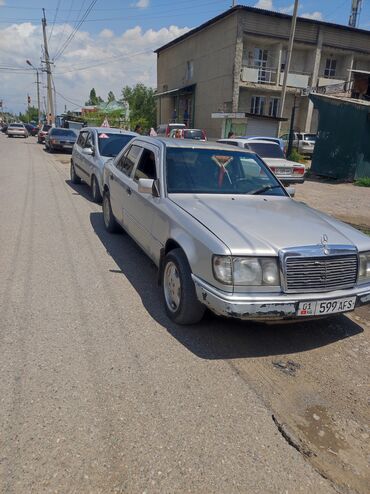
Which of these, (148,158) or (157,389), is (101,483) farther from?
(148,158)

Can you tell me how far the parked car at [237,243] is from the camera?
3.08m

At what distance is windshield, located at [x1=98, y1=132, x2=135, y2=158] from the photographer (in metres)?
9.29

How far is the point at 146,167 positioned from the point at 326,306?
9.38 feet

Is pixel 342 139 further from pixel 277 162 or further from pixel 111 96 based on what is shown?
pixel 111 96

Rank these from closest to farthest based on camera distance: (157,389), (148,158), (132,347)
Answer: (157,389)
(132,347)
(148,158)

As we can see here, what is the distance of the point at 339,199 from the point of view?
12.5m

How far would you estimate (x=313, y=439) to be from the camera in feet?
8.18

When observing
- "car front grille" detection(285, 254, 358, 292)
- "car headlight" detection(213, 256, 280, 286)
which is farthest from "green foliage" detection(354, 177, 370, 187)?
"car headlight" detection(213, 256, 280, 286)

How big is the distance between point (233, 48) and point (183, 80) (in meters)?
10.3

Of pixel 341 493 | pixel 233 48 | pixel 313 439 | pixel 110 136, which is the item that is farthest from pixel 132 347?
pixel 233 48

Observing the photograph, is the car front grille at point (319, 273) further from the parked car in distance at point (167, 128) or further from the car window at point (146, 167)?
the parked car in distance at point (167, 128)

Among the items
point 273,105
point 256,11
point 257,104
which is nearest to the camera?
point 256,11

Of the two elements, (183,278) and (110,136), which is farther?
(110,136)

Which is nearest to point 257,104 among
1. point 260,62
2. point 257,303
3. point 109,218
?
point 260,62
